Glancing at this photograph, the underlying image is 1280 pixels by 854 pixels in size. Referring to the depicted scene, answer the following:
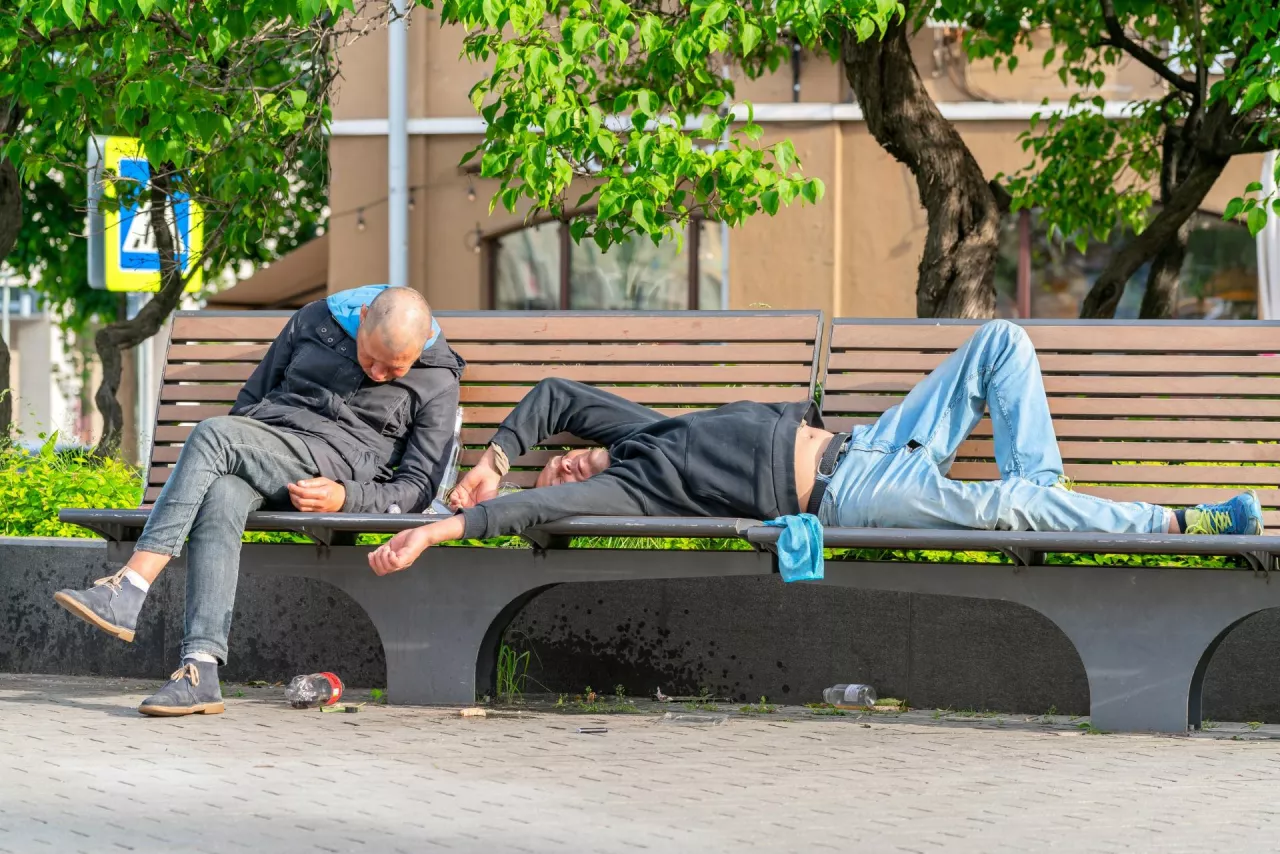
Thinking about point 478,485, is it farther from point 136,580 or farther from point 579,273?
point 579,273

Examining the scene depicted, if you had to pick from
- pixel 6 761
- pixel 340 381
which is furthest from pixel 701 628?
pixel 6 761

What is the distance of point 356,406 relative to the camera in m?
5.92

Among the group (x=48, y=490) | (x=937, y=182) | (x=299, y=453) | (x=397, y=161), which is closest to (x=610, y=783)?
(x=299, y=453)

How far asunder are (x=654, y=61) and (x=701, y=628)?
290 cm

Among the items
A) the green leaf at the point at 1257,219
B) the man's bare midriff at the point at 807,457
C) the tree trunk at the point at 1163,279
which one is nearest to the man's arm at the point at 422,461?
the man's bare midriff at the point at 807,457

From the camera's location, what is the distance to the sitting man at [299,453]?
5285mm

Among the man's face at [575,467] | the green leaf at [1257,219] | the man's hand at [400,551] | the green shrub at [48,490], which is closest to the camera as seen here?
the man's hand at [400,551]

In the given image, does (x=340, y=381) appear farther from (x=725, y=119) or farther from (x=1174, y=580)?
(x=1174, y=580)

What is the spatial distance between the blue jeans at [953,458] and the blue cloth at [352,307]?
1.48 m

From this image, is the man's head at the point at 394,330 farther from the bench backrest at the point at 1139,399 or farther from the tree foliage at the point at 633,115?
the tree foliage at the point at 633,115

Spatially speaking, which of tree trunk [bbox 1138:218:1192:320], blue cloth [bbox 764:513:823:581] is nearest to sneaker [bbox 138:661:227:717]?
blue cloth [bbox 764:513:823:581]

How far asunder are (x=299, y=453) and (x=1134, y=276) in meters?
11.3

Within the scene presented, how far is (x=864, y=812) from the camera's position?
409 cm

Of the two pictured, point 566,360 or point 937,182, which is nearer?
point 566,360
